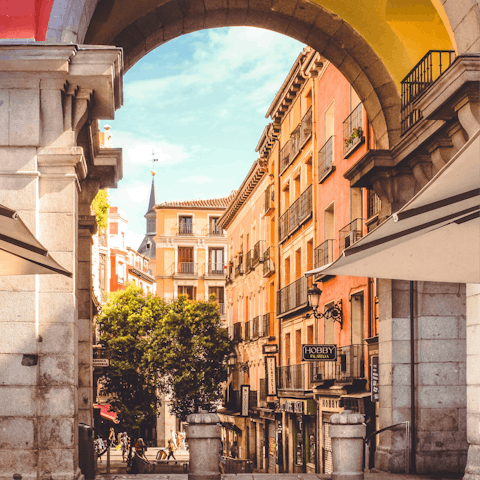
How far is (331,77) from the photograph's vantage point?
3150 cm

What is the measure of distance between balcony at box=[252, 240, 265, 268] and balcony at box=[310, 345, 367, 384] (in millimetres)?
17541

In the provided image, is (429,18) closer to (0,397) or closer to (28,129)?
(28,129)

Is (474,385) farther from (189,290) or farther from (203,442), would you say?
(189,290)

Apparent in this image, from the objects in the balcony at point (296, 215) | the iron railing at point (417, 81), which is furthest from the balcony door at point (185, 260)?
the iron railing at point (417, 81)

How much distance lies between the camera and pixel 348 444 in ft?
42.2

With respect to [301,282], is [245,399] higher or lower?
lower

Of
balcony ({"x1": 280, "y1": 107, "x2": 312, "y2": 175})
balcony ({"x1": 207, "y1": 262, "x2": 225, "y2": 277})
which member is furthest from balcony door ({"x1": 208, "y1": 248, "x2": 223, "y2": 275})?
balcony ({"x1": 280, "y1": 107, "x2": 312, "y2": 175})

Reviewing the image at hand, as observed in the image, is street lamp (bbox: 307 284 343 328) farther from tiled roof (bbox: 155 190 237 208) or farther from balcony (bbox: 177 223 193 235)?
balcony (bbox: 177 223 193 235)

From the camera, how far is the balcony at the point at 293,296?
114 ft

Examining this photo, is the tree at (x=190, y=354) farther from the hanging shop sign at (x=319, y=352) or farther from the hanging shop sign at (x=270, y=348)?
the hanging shop sign at (x=319, y=352)

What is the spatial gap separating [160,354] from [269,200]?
33.8 ft

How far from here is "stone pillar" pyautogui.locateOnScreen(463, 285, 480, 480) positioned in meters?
10.8

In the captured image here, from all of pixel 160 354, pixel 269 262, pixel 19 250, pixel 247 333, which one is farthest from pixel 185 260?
pixel 19 250

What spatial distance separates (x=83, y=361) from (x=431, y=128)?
25.7 feet
